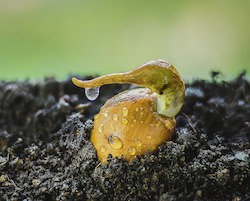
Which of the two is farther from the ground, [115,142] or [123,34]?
[115,142]

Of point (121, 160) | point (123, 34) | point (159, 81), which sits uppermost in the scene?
point (159, 81)

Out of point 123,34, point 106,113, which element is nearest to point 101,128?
point 106,113

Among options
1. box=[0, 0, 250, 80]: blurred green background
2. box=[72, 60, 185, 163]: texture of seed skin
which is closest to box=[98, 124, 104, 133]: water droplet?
box=[72, 60, 185, 163]: texture of seed skin

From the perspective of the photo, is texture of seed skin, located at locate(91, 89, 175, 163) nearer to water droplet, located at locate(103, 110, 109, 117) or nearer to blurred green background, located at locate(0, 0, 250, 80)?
water droplet, located at locate(103, 110, 109, 117)

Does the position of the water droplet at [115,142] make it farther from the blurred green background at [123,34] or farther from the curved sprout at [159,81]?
the blurred green background at [123,34]

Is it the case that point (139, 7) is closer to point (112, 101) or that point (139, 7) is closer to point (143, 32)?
point (143, 32)

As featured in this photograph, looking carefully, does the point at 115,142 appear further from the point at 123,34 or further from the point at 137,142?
the point at 123,34

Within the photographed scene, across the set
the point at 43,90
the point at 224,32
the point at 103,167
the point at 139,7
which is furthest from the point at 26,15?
the point at 103,167
